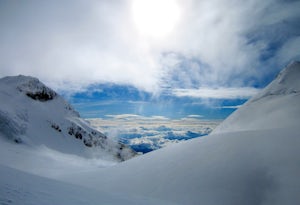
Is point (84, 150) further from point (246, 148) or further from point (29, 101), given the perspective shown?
point (246, 148)

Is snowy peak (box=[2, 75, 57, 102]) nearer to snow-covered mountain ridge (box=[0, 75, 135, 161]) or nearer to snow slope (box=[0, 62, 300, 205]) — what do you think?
snow-covered mountain ridge (box=[0, 75, 135, 161])

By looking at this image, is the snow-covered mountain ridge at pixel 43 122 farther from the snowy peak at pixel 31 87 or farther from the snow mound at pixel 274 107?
the snow mound at pixel 274 107

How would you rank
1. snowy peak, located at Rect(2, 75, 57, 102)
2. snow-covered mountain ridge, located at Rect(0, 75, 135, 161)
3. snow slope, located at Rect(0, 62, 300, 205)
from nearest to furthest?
1. snow slope, located at Rect(0, 62, 300, 205)
2. snow-covered mountain ridge, located at Rect(0, 75, 135, 161)
3. snowy peak, located at Rect(2, 75, 57, 102)

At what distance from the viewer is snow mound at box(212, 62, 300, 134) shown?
19244mm

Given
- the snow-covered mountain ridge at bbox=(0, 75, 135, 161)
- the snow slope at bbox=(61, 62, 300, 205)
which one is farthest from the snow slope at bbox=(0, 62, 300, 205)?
the snow-covered mountain ridge at bbox=(0, 75, 135, 161)

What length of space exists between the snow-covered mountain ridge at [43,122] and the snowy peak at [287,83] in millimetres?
38051

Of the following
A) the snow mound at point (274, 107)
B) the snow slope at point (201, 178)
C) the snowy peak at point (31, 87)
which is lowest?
the snow slope at point (201, 178)

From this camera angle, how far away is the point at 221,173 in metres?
8.42

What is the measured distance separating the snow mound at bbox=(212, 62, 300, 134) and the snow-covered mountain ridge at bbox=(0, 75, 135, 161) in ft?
113

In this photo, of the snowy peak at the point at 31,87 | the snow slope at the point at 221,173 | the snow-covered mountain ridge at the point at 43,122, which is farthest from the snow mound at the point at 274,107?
the snowy peak at the point at 31,87

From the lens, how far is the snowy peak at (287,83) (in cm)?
2617

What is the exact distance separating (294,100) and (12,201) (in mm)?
25435

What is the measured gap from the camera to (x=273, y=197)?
6812 millimetres

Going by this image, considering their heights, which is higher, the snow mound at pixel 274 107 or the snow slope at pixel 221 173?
the snow mound at pixel 274 107
